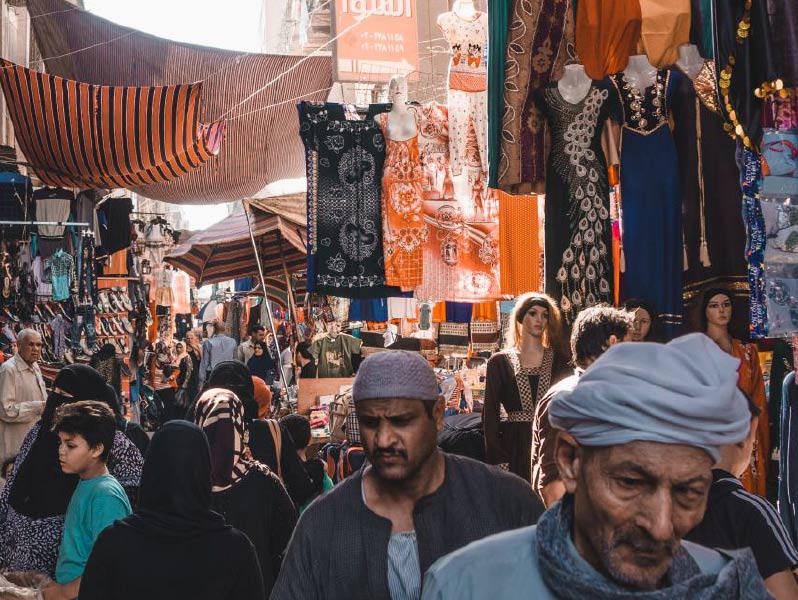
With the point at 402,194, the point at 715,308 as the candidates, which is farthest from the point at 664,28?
the point at 402,194

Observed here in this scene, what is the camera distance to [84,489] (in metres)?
3.66

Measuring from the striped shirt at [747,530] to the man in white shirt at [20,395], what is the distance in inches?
270

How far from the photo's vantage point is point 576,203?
439 centimetres

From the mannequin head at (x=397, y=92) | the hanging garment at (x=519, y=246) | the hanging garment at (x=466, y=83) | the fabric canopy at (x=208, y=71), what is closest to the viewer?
the hanging garment at (x=466, y=83)

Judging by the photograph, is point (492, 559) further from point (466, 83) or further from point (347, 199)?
point (347, 199)

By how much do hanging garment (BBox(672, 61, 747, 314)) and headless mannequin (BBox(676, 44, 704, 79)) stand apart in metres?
0.04

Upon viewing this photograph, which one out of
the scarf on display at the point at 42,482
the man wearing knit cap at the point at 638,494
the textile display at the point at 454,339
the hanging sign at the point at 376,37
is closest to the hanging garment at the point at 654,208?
the scarf on display at the point at 42,482

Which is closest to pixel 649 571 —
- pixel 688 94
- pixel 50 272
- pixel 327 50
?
pixel 688 94

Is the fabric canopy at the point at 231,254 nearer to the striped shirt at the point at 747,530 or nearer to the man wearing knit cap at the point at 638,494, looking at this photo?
the striped shirt at the point at 747,530

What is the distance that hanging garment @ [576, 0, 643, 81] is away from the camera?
3.68 meters

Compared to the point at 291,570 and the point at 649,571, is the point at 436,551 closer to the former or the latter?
the point at 291,570

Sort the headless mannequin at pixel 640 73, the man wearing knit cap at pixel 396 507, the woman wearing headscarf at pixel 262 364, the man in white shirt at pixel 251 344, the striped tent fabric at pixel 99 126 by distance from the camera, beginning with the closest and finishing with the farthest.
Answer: the man wearing knit cap at pixel 396 507 < the headless mannequin at pixel 640 73 < the striped tent fabric at pixel 99 126 < the woman wearing headscarf at pixel 262 364 < the man in white shirt at pixel 251 344

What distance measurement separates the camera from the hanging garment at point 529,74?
4.28 metres

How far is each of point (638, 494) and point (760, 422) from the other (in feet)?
12.8
